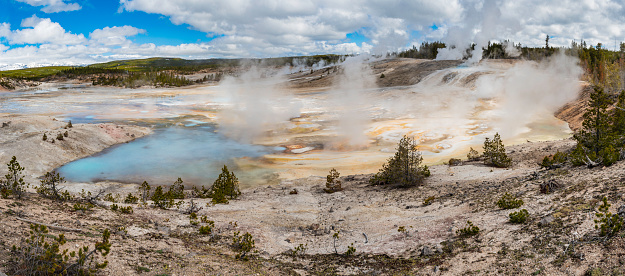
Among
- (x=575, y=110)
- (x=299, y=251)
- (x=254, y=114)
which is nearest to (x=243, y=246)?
(x=299, y=251)

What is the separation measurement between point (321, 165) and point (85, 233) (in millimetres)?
15529

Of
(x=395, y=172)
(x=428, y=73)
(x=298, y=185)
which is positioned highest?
(x=428, y=73)

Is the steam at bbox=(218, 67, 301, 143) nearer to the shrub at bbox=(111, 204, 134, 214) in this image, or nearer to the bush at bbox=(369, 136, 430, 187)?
the bush at bbox=(369, 136, 430, 187)

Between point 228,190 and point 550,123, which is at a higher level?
point 550,123

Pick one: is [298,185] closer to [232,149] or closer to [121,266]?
[232,149]

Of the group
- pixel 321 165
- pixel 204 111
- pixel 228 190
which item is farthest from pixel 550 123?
pixel 204 111

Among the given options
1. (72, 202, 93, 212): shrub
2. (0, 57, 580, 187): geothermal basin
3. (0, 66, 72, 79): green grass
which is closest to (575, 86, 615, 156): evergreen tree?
(0, 57, 580, 187): geothermal basin

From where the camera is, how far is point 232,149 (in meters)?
25.7

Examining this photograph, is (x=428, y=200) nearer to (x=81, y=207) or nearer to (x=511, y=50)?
(x=81, y=207)

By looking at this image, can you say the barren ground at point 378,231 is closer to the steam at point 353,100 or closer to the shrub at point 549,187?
the shrub at point 549,187

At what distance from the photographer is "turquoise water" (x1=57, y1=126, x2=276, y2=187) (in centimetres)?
1912

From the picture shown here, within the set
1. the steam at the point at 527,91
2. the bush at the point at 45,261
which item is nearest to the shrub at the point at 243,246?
the bush at the point at 45,261

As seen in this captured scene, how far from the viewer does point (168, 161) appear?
73.9 ft

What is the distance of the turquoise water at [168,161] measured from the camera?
1912 centimetres
